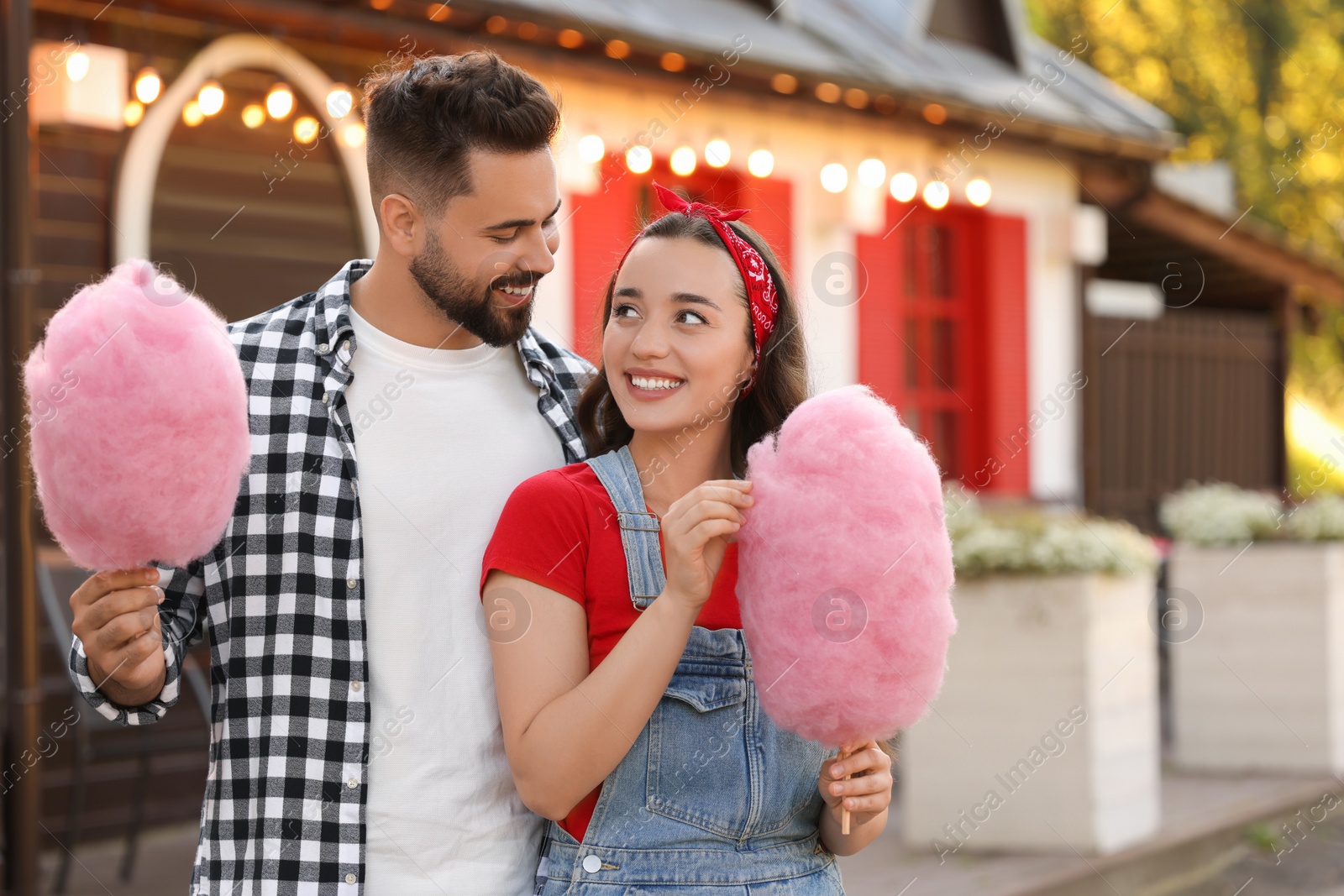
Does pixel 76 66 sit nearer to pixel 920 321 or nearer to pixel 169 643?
pixel 169 643

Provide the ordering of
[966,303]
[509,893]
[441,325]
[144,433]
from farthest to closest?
[966,303]
[441,325]
[509,893]
[144,433]

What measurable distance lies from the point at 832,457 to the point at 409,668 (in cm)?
72

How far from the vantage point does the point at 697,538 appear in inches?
64.8

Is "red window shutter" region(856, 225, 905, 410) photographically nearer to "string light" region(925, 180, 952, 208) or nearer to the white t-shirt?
"string light" region(925, 180, 952, 208)

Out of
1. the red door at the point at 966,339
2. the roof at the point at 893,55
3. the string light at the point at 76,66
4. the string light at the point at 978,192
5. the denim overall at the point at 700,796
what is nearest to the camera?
the denim overall at the point at 700,796

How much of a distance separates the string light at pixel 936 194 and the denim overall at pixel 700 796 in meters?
6.44

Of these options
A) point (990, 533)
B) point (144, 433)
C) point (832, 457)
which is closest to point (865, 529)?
point (832, 457)

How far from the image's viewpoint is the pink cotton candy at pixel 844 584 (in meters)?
1.72

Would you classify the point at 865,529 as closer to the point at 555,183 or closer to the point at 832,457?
the point at 832,457

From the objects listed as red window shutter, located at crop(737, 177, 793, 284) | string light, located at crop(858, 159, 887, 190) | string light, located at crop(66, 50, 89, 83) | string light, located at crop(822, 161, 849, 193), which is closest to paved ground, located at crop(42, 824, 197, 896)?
string light, located at crop(66, 50, 89, 83)

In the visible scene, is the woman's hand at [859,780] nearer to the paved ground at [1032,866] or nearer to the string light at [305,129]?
the paved ground at [1032,866]

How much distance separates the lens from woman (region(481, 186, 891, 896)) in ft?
5.50

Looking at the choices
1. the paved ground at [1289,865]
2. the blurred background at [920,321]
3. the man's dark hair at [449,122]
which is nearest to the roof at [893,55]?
the blurred background at [920,321]

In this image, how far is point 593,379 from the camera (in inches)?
84.8
